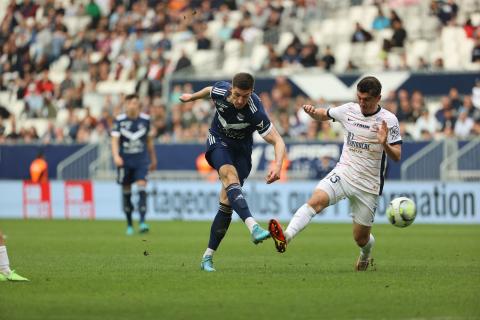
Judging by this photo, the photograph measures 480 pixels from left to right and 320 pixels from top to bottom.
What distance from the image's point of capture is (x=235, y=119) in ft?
39.3

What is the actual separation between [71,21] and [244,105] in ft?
95.1

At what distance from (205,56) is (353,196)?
22.5 meters

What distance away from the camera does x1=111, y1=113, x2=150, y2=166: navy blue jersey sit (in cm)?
2109

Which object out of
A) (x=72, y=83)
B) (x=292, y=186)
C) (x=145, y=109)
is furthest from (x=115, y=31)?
(x=292, y=186)

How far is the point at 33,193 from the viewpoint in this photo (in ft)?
98.4

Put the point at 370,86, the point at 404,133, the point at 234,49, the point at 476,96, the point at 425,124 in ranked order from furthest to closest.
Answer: the point at 234,49
the point at 425,124
the point at 476,96
the point at 404,133
the point at 370,86

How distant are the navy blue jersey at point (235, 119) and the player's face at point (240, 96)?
230mm

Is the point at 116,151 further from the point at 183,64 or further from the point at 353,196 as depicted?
the point at 183,64

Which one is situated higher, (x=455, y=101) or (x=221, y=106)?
(x=455, y=101)

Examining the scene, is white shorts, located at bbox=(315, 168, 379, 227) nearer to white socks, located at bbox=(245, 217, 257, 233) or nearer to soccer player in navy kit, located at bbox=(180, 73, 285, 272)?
soccer player in navy kit, located at bbox=(180, 73, 285, 272)

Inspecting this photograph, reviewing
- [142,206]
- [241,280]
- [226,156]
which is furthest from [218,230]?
[142,206]

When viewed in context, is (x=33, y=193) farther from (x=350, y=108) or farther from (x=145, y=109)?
(x=350, y=108)

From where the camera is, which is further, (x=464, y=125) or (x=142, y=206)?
(x=464, y=125)

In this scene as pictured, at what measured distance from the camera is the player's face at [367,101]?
38.3 feet
